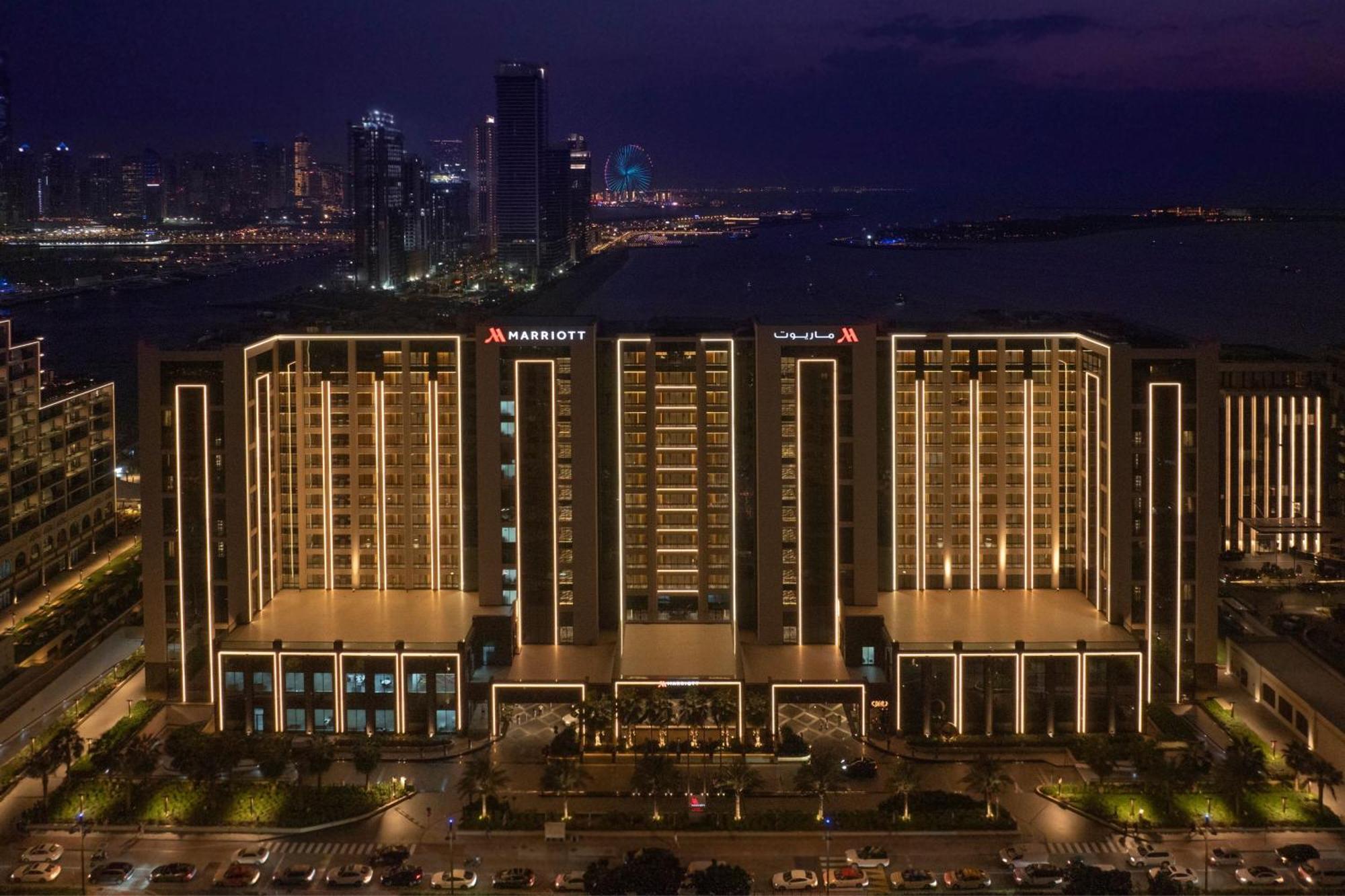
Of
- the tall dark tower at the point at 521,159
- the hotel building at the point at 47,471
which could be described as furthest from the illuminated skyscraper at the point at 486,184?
the hotel building at the point at 47,471

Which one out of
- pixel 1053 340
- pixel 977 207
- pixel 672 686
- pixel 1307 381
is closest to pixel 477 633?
pixel 672 686

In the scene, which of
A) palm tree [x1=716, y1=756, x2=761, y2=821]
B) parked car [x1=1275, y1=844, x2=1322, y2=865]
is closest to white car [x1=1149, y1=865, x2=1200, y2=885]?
parked car [x1=1275, y1=844, x2=1322, y2=865]

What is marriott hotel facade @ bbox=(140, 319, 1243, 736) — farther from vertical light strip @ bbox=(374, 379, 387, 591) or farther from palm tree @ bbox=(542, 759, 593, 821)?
palm tree @ bbox=(542, 759, 593, 821)

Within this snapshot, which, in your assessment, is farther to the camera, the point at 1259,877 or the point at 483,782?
the point at 483,782

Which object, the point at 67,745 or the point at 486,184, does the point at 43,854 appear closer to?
the point at 67,745

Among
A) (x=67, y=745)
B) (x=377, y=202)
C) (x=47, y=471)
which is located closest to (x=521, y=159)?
(x=377, y=202)

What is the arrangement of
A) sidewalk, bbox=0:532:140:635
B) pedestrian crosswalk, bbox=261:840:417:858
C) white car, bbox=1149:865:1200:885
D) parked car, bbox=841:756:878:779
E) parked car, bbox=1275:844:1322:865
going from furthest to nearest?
sidewalk, bbox=0:532:140:635 → parked car, bbox=841:756:878:779 → pedestrian crosswalk, bbox=261:840:417:858 → parked car, bbox=1275:844:1322:865 → white car, bbox=1149:865:1200:885
